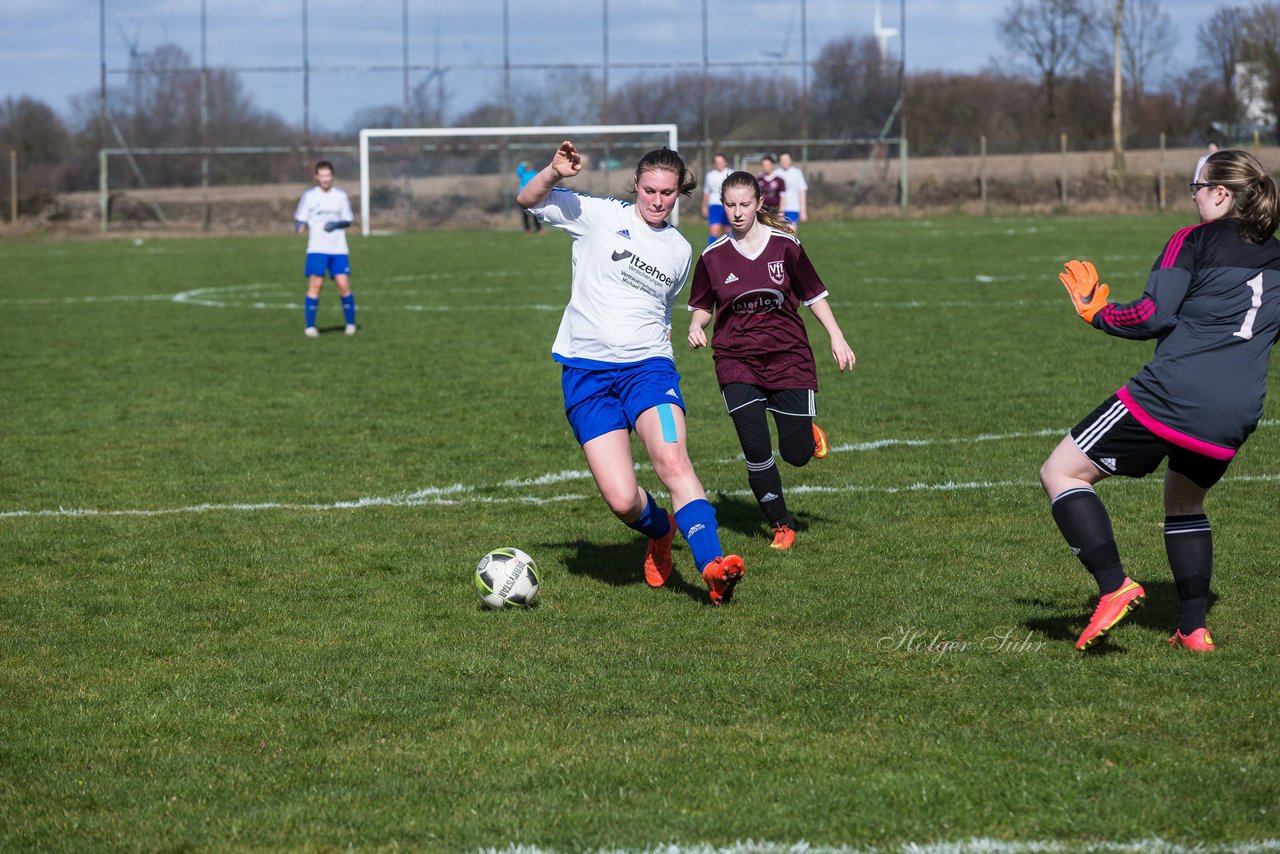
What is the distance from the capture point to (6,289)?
2352 centimetres

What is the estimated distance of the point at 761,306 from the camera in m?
7.46

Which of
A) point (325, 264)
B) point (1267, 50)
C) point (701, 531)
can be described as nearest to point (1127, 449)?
point (701, 531)

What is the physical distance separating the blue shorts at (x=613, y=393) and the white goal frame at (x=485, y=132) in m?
38.3

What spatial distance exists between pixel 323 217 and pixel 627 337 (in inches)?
450

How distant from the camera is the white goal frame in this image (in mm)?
44844

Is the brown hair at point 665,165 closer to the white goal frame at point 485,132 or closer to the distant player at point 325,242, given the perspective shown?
the distant player at point 325,242

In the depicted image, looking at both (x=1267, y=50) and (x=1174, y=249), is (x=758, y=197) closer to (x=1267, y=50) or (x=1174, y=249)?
(x=1174, y=249)

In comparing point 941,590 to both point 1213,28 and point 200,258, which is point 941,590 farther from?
point 1213,28

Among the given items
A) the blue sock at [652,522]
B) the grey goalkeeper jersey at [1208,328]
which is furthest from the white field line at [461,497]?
the grey goalkeeper jersey at [1208,328]

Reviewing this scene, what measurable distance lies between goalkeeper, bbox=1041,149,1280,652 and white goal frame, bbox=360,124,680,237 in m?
39.6

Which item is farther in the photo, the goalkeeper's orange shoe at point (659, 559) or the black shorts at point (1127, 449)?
the goalkeeper's orange shoe at point (659, 559)

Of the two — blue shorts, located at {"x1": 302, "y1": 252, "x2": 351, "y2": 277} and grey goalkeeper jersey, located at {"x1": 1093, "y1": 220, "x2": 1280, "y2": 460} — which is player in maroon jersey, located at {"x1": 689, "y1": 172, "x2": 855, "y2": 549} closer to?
grey goalkeeper jersey, located at {"x1": 1093, "y1": 220, "x2": 1280, "y2": 460}
